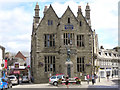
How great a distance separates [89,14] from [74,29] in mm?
5390

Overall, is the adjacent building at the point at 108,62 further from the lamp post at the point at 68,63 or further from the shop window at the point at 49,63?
the shop window at the point at 49,63

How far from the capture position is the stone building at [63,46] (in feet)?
138

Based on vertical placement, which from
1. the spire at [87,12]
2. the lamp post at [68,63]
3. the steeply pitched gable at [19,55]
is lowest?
the lamp post at [68,63]

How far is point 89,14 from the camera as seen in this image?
149ft

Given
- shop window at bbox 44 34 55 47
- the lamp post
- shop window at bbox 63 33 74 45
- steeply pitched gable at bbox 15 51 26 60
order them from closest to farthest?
the lamp post
shop window at bbox 63 33 74 45
shop window at bbox 44 34 55 47
steeply pitched gable at bbox 15 51 26 60

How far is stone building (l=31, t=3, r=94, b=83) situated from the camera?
42.0 meters

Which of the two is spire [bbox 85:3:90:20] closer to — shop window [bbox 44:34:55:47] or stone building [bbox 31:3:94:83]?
stone building [bbox 31:3:94:83]

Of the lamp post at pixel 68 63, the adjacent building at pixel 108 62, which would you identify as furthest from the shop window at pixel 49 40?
the adjacent building at pixel 108 62

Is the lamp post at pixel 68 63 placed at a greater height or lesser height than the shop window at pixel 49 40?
lesser

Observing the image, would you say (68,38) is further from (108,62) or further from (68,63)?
(108,62)

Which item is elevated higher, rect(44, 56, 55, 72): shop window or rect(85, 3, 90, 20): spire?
rect(85, 3, 90, 20): spire

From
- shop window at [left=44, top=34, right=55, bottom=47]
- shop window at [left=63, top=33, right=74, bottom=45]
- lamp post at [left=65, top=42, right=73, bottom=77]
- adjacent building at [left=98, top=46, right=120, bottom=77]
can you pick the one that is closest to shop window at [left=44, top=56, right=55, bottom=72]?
shop window at [left=44, top=34, right=55, bottom=47]

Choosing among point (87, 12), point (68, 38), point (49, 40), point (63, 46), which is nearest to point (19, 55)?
point (49, 40)

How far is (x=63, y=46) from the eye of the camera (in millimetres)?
42094
